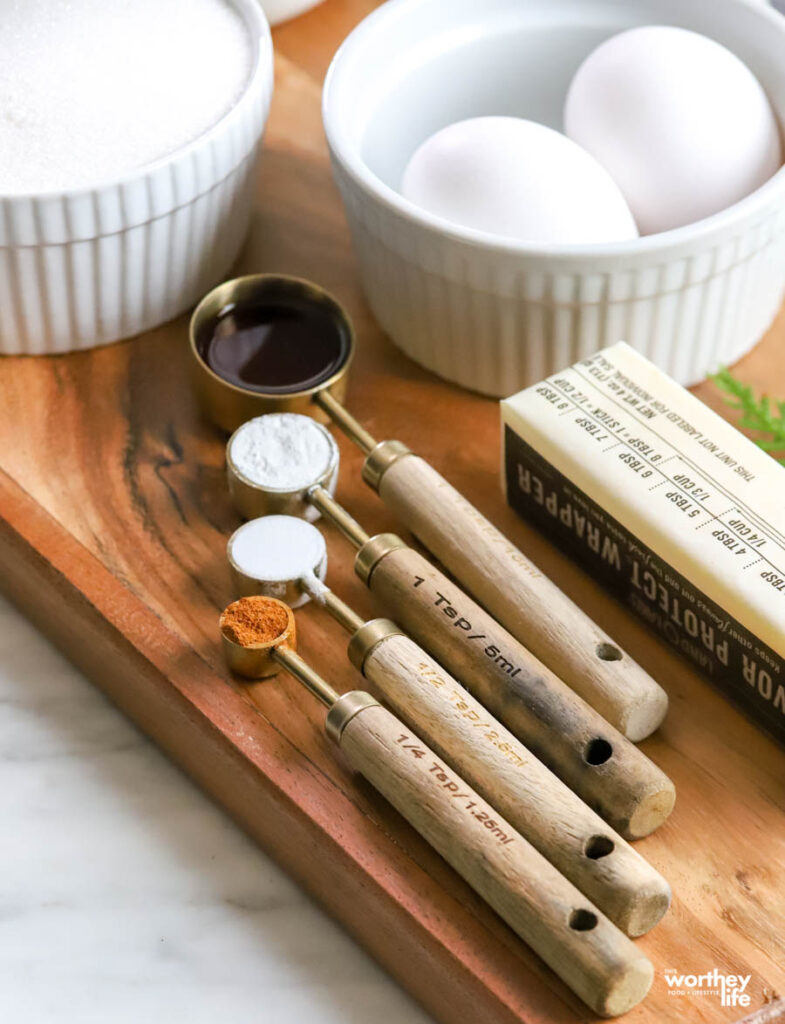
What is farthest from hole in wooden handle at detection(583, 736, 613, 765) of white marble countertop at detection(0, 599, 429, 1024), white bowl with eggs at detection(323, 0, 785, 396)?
white bowl with eggs at detection(323, 0, 785, 396)

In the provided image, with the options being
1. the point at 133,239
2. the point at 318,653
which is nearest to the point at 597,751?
the point at 318,653

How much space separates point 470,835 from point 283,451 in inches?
10.1

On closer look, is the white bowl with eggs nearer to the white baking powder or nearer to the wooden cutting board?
the wooden cutting board

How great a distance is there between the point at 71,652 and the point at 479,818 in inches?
11.5

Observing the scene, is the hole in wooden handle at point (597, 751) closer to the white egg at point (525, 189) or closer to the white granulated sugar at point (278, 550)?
the white granulated sugar at point (278, 550)

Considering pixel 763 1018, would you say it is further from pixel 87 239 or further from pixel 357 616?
pixel 87 239

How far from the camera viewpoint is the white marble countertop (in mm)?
694

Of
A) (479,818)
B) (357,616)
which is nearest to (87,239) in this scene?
(357,616)

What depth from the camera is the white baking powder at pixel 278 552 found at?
0.74m

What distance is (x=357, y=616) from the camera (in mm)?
731

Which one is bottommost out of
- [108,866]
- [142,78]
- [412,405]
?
[108,866]

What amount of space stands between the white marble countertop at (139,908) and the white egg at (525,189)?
347 millimetres

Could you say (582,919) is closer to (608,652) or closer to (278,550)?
(608,652)

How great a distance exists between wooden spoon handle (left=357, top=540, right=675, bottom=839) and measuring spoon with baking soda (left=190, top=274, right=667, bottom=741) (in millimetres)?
15
